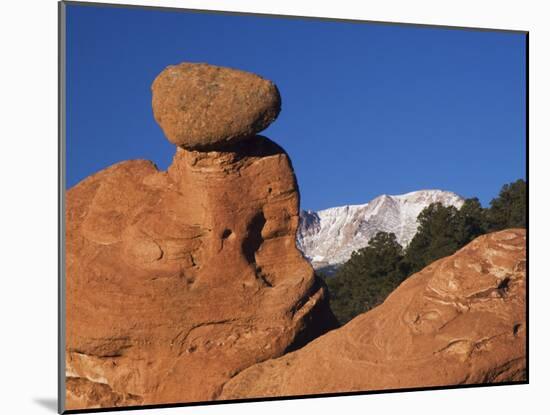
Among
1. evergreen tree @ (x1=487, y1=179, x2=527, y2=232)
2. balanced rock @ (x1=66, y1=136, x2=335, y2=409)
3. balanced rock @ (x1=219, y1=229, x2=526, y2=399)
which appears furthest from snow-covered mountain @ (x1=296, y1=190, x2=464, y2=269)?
balanced rock @ (x1=219, y1=229, x2=526, y2=399)

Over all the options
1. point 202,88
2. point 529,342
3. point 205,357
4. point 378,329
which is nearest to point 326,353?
point 378,329

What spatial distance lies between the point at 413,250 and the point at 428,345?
566 inches

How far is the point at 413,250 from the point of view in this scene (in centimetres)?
2909

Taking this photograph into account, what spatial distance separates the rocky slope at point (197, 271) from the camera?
608 inches

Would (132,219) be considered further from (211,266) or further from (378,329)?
(378,329)

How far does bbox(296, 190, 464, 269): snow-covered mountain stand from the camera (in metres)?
34.7

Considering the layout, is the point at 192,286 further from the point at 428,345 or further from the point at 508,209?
the point at 508,209

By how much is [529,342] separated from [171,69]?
592 cm

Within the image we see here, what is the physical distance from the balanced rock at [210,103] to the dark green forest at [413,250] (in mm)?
13399

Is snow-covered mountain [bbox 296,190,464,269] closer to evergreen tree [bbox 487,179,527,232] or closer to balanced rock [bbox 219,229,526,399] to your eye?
evergreen tree [bbox 487,179,527,232]

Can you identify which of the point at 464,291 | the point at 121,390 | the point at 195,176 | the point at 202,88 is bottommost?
the point at 121,390

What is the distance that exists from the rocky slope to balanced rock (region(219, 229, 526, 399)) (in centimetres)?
82

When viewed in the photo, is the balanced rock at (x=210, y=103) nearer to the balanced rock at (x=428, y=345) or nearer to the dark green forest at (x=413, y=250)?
the balanced rock at (x=428, y=345)

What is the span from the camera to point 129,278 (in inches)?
620
